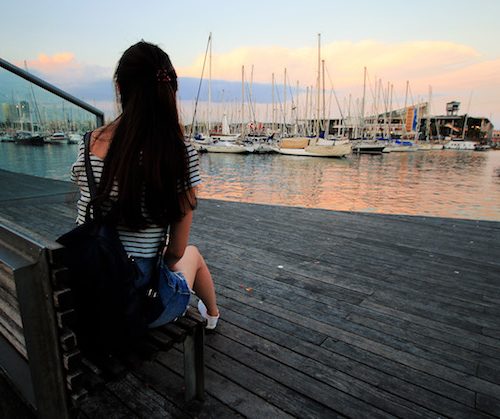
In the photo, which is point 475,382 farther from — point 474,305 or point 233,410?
point 233,410

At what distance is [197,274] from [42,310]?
1.03 m

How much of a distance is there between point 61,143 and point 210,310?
5.11 metres

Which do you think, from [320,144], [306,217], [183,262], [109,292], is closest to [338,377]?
[183,262]

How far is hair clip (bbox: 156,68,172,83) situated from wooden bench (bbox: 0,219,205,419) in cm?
66

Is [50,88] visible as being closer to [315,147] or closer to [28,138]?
[28,138]

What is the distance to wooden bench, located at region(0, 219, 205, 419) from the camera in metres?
0.90

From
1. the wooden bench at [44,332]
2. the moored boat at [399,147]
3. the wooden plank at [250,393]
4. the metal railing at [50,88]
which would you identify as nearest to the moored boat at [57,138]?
the metal railing at [50,88]

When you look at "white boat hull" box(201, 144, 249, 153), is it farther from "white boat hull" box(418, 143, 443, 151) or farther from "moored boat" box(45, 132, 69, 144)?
"white boat hull" box(418, 143, 443, 151)

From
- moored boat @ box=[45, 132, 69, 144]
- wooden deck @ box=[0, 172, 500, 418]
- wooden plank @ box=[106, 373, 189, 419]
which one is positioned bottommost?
wooden deck @ box=[0, 172, 500, 418]

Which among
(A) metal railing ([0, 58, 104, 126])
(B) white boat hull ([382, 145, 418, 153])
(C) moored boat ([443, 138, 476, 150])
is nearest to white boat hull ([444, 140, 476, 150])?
(C) moored boat ([443, 138, 476, 150])

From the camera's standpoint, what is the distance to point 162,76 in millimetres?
1254

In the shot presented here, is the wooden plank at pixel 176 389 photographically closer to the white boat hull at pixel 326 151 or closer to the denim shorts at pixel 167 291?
the denim shorts at pixel 167 291

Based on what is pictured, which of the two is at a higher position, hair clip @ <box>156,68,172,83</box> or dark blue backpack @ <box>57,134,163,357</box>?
hair clip @ <box>156,68,172,83</box>

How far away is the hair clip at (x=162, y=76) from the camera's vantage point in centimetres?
125
